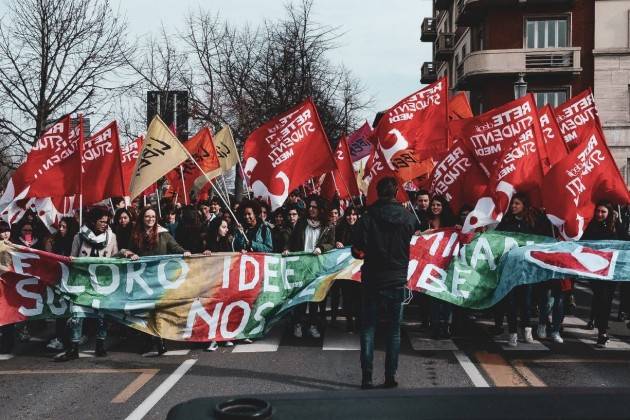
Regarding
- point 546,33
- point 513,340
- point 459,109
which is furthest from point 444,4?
point 513,340

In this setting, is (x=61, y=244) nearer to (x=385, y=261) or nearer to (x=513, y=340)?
(x=385, y=261)

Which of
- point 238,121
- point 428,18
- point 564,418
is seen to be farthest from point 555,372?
point 428,18

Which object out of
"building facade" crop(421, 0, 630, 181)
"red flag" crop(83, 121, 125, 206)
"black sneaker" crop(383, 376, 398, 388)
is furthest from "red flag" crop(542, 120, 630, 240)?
"building facade" crop(421, 0, 630, 181)

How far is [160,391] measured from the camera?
6562mm

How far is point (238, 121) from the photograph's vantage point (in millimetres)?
28062

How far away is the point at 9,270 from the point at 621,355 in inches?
271

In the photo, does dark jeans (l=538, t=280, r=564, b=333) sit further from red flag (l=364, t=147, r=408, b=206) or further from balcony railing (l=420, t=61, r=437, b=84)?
balcony railing (l=420, t=61, r=437, b=84)

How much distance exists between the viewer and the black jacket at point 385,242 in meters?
6.54

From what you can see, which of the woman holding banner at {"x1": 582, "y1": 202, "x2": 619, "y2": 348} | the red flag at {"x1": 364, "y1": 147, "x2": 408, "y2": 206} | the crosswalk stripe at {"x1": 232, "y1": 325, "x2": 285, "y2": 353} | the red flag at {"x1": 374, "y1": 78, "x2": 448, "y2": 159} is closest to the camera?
the crosswalk stripe at {"x1": 232, "y1": 325, "x2": 285, "y2": 353}

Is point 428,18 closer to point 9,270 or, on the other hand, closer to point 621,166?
point 621,166

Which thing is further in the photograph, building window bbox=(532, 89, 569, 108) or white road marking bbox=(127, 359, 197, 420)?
building window bbox=(532, 89, 569, 108)

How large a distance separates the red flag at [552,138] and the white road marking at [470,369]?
161 inches

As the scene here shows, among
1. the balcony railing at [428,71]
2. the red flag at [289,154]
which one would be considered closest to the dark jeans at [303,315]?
the red flag at [289,154]

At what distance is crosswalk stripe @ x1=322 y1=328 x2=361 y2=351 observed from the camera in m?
8.50
